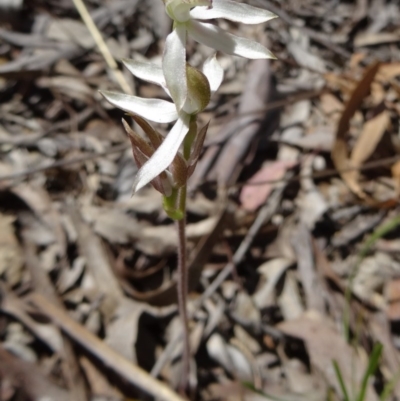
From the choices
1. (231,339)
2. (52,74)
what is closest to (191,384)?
(231,339)

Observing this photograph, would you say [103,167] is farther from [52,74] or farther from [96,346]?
[96,346]

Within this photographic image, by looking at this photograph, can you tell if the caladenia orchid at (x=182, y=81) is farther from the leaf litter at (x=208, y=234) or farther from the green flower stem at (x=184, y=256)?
the leaf litter at (x=208, y=234)

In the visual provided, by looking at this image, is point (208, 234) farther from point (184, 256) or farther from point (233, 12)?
point (233, 12)

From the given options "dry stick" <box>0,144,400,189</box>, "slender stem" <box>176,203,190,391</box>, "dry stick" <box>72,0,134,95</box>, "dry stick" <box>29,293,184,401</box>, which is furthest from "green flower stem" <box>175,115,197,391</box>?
"dry stick" <box>72,0,134,95</box>

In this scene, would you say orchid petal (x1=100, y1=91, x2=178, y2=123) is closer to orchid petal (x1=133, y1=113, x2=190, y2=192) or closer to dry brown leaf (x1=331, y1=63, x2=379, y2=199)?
orchid petal (x1=133, y1=113, x2=190, y2=192)

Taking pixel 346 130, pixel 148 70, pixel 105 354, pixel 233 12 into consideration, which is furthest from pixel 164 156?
pixel 346 130

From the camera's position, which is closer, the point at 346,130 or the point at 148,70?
the point at 148,70
